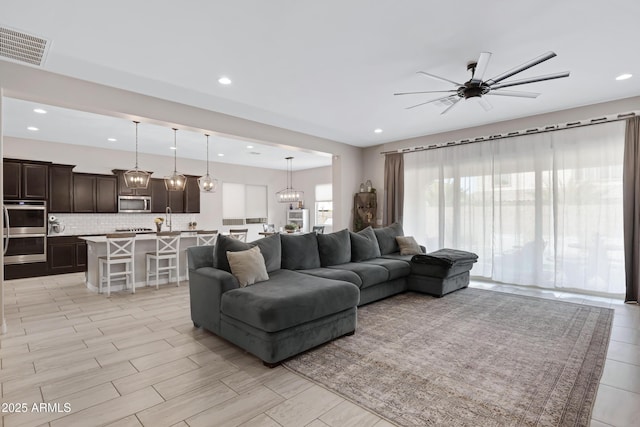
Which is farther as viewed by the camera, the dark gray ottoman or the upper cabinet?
the upper cabinet

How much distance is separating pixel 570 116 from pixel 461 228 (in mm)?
2441

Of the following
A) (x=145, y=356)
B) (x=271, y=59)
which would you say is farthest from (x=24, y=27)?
(x=145, y=356)

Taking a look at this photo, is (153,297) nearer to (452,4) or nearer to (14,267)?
(14,267)

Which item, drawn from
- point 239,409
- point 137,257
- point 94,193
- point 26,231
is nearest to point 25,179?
point 26,231

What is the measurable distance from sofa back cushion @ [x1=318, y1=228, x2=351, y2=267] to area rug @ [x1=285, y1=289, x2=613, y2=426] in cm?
87

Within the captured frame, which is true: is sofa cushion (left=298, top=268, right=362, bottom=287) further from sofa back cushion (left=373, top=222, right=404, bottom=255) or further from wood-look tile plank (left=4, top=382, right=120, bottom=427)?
wood-look tile plank (left=4, top=382, right=120, bottom=427)

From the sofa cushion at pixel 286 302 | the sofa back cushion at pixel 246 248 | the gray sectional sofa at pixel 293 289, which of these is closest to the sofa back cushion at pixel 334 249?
the gray sectional sofa at pixel 293 289

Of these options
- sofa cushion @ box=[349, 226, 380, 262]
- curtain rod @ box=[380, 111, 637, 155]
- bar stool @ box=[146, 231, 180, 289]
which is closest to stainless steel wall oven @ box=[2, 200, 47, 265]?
bar stool @ box=[146, 231, 180, 289]

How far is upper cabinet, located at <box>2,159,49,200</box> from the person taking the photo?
6.18 metres

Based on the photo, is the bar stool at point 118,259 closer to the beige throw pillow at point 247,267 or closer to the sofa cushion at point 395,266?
the beige throw pillow at point 247,267

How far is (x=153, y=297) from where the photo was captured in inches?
192

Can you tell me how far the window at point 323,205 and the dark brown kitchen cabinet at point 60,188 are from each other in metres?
6.61

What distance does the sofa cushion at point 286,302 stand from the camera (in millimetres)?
2564

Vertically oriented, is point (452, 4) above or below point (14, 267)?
above
